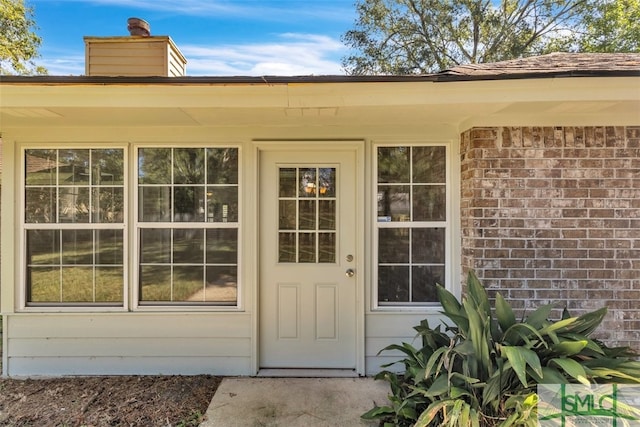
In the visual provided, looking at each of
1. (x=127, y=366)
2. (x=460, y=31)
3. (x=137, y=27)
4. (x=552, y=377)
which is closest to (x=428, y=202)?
(x=552, y=377)

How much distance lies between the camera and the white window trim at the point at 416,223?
121 inches

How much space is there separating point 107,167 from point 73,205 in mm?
463

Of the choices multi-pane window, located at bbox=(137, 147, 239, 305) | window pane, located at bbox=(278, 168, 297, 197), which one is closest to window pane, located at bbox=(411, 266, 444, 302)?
window pane, located at bbox=(278, 168, 297, 197)

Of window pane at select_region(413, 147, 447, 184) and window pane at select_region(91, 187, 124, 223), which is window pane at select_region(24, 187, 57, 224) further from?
window pane at select_region(413, 147, 447, 184)

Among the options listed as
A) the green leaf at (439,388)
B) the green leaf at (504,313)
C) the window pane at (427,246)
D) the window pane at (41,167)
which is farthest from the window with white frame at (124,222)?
the green leaf at (504,313)

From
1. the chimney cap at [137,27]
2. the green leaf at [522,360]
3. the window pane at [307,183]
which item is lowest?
the green leaf at [522,360]

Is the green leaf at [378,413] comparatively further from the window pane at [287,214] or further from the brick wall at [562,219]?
the window pane at [287,214]

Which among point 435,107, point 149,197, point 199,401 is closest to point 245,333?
point 199,401

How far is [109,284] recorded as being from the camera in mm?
Answer: 3162

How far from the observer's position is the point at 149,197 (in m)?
3.15

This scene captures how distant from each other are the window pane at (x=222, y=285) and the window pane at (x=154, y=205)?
2.11 feet

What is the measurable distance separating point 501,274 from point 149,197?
121 inches

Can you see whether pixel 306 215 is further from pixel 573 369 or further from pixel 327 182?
pixel 573 369

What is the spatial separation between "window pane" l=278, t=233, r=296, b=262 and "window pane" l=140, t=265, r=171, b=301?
1.03 meters
